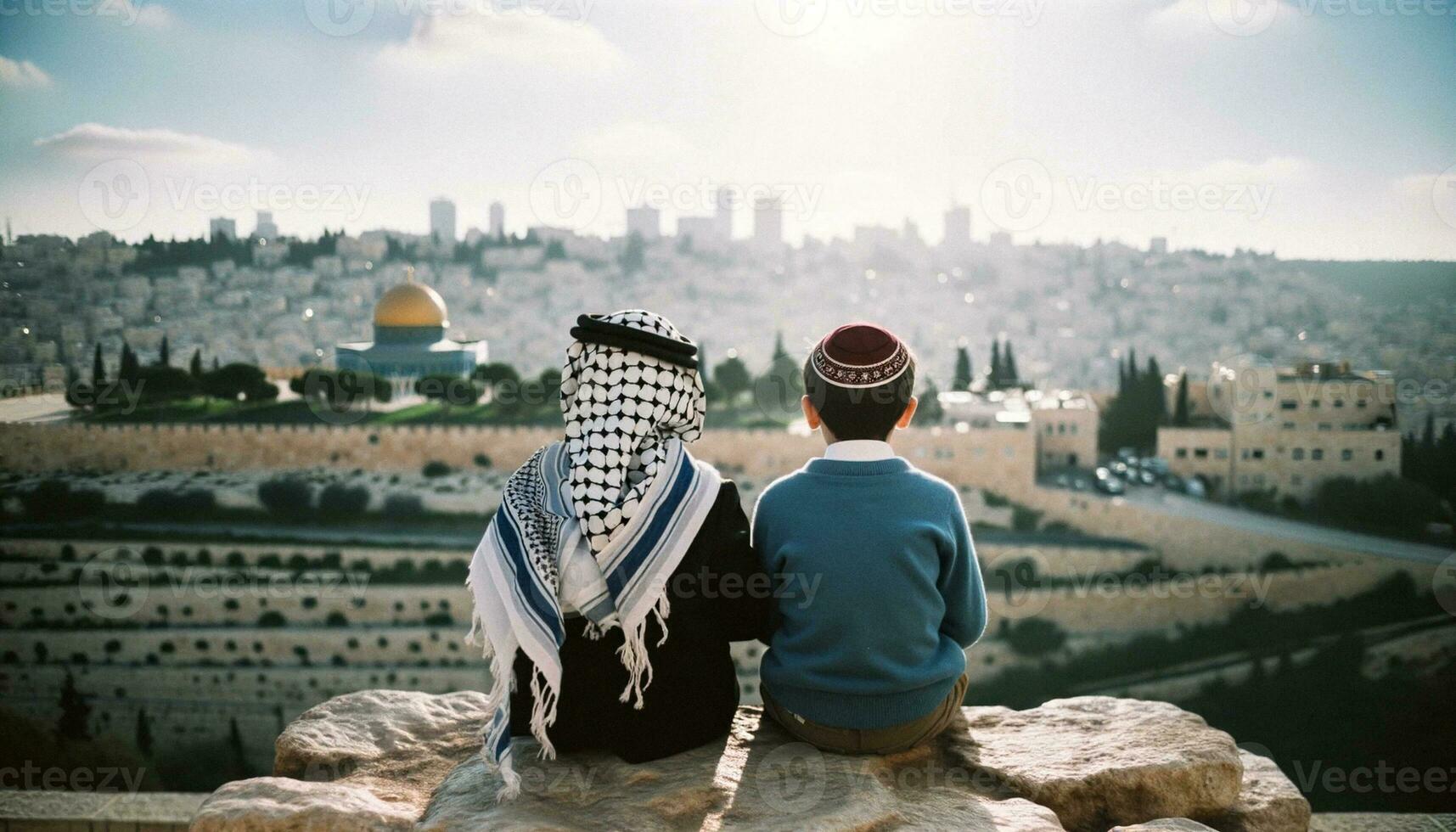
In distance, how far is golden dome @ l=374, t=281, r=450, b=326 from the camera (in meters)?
25.9

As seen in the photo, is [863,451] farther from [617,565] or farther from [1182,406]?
[1182,406]

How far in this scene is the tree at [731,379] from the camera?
27.8 m

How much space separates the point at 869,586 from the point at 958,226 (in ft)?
154

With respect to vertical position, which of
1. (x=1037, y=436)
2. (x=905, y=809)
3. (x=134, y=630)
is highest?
(x=905, y=809)

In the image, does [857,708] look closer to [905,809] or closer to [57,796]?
[905,809]

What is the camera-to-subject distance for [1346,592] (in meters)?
26.0

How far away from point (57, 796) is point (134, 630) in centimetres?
2026

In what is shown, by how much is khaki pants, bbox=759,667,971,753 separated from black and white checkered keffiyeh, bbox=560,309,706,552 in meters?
0.55

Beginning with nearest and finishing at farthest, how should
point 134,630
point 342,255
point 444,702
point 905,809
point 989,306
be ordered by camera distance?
1. point 905,809
2. point 444,702
3. point 134,630
4. point 342,255
5. point 989,306

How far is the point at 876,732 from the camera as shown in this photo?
1916 mm

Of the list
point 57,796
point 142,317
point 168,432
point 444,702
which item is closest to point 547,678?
point 444,702

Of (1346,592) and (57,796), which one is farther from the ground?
(57,796)

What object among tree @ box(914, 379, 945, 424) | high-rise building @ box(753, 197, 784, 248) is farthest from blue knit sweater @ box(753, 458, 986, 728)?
high-rise building @ box(753, 197, 784, 248)
